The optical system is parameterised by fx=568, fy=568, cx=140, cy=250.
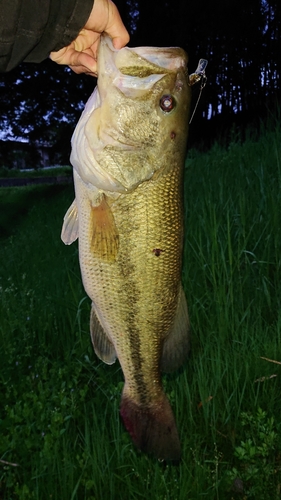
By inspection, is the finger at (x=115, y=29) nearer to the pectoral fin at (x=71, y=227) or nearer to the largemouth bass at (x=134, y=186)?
the largemouth bass at (x=134, y=186)

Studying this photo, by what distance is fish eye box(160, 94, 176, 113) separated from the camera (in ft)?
6.78

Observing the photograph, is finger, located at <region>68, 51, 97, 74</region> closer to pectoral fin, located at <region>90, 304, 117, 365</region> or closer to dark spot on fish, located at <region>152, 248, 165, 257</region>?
dark spot on fish, located at <region>152, 248, 165, 257</region>

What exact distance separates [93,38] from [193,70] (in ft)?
46.7

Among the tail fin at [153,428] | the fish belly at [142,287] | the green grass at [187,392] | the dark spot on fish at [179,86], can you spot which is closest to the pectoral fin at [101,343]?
the fish belly at [142,287]

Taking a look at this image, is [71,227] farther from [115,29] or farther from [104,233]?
[115,29]

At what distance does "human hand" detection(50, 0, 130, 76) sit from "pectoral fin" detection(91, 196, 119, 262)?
1.98ft

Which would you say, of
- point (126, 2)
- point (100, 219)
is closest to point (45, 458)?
point (100, 219)

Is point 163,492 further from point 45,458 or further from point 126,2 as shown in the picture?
point 126,2

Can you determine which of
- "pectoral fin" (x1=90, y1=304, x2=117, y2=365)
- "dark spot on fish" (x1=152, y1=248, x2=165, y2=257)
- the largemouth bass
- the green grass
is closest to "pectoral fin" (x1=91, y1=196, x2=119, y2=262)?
the largemouth bass

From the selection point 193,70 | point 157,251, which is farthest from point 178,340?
point 193,70

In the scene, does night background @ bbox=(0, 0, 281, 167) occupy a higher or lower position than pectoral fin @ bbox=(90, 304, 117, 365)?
higher

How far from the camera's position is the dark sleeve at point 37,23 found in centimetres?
199

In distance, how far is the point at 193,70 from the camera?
15.9 m

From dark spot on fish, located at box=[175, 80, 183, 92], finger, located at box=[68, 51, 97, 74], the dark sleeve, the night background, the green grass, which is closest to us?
the dark sleeve
